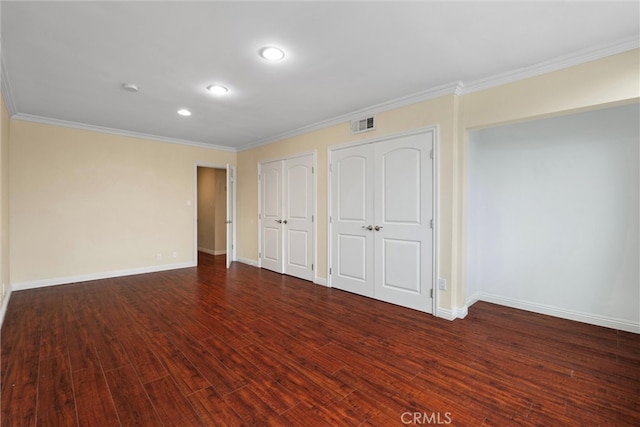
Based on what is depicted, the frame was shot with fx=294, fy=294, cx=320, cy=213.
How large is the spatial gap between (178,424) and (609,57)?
4.10 metres

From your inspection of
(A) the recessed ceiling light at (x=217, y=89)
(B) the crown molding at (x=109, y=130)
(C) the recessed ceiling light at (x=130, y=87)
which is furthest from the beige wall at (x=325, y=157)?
(C) the recessed ceiling light at (x=130, y=87)

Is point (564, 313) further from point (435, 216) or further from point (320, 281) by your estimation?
point (320, 281)

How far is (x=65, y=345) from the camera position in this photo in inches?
103

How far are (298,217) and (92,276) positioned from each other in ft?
11.5

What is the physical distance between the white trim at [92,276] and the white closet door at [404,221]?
401 cm

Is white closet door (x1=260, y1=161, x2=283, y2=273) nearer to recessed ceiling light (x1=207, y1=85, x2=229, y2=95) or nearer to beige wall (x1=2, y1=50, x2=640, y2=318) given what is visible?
beige wall (x1=2, y1=50, x2=640, y2=318)

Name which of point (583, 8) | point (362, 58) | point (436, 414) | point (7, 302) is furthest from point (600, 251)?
point (7, 302)

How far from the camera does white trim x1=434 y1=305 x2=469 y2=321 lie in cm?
Answer: 321

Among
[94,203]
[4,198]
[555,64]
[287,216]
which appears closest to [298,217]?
[287,216]

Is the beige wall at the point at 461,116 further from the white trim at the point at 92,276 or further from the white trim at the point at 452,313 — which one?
the white trim at the point at 92,276

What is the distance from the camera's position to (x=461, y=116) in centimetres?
323

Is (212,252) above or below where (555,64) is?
below

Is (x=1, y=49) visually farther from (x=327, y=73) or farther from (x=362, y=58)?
(x=362, y=58)

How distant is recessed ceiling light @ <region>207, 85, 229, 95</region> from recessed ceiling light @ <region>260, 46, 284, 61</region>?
35.3 inches
